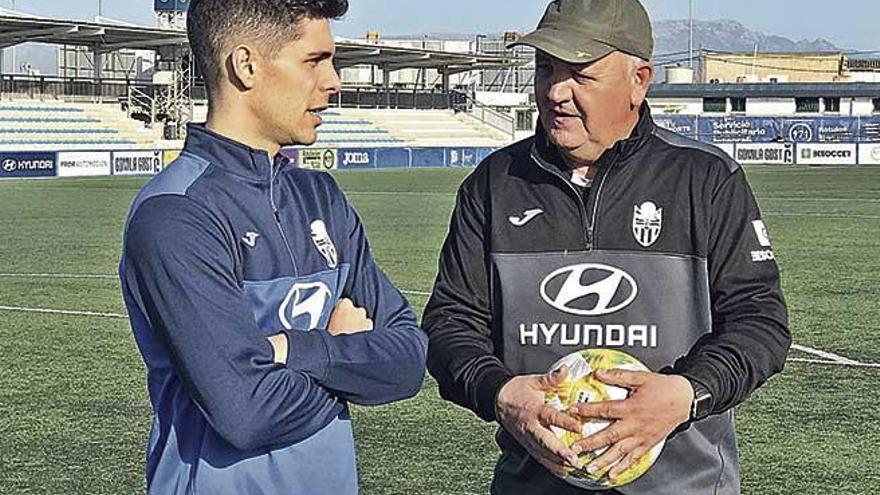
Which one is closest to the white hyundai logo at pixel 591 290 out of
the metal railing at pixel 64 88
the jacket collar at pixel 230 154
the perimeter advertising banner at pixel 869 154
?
the jacket collar at pixel 230 154

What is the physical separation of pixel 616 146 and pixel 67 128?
43.6 m

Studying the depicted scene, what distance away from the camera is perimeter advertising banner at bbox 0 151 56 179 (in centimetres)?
3853

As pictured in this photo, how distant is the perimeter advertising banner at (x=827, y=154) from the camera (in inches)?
2044

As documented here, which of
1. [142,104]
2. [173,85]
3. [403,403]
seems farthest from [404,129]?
[403,403]

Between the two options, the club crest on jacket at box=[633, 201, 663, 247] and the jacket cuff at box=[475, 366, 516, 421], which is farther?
the club crest on jacket at box=[633, 201, 663, 247]

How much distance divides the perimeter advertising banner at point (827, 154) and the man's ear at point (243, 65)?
50549 millimetres

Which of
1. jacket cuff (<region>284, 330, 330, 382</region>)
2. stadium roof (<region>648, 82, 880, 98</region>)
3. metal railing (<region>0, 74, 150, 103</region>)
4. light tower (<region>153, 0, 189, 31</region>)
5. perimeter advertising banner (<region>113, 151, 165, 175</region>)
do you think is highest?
light tower (<region>153, 0, 189, 31</region>)

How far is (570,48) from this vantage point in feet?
11.4

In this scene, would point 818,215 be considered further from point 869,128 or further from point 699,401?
point 869,128

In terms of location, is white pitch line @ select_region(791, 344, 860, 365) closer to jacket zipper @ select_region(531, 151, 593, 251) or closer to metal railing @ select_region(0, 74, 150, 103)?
jacket zipper @ select_region(531, 151, 593, 251)

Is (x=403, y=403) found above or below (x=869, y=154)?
above

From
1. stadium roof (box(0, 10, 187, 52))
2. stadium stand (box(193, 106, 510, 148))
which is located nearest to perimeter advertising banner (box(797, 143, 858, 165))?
stadium stand (box(193, 106, 510, 148))

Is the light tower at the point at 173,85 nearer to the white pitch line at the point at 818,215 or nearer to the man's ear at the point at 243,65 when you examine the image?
Answer: the white pitch line at the point at 818,215

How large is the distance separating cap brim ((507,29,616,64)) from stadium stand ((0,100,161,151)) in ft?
129
